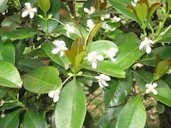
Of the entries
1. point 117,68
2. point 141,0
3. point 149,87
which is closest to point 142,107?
point 149,87

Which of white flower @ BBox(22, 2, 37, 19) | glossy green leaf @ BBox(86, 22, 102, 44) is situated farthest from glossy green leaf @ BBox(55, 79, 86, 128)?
white flower @ BBox(22, 2, 37, 19)

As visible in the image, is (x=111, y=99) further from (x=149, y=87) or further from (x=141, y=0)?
(x=141, y=0)

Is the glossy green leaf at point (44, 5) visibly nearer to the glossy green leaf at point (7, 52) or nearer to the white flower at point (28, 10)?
the white flower at point (28, 10)

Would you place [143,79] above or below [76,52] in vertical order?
below

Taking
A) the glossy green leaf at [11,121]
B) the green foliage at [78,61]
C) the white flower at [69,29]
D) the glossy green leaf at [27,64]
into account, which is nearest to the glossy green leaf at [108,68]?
the green foliage at [78,61]

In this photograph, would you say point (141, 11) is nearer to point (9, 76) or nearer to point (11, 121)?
point (9, 76)

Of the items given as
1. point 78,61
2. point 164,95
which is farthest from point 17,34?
point 164,95
